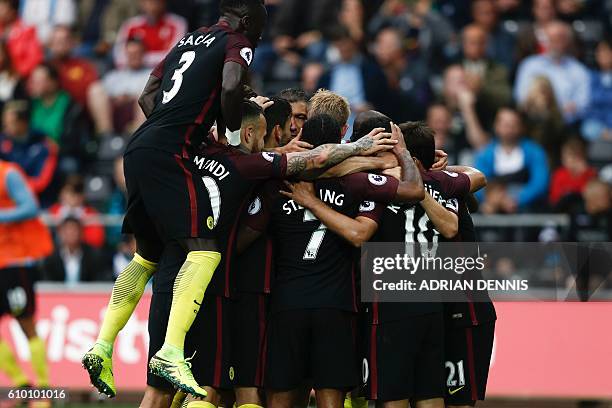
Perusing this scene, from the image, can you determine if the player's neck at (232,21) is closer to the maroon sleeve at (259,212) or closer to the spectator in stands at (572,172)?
the maroon sleeve at (259,212)

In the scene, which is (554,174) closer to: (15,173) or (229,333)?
(15,173)

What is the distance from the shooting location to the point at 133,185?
7926 mm

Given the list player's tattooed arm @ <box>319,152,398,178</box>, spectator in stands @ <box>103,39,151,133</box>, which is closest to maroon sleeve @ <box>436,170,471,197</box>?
player's tattooed arm @ <box>319,152,398,178</box>

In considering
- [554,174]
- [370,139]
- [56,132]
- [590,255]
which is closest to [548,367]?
[590,255]

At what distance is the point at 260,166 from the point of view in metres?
7.86

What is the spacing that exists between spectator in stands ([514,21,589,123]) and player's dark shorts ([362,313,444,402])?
809 cm

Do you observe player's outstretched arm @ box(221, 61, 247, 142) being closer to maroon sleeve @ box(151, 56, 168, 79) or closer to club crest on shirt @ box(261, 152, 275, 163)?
club crest on shirt @ box(261, 152, 275, 163)

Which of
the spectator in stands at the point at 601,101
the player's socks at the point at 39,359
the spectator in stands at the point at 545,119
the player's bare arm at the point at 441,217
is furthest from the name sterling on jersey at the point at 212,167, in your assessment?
the spectator in stands at the point at 601,101

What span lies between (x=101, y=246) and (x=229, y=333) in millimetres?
7213

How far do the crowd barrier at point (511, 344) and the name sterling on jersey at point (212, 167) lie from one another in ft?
14.5

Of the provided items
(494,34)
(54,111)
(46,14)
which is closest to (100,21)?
(46,14)

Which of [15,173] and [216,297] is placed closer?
[216,297]

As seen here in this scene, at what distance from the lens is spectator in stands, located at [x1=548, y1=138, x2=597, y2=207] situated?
1480cm

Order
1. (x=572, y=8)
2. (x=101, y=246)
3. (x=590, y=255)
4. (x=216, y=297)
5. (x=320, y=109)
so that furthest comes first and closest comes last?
(x=572, y=8) → (x=101, y=246) → (x=590, y=255) → (x=320, y=109) → (x=216, y=297)
